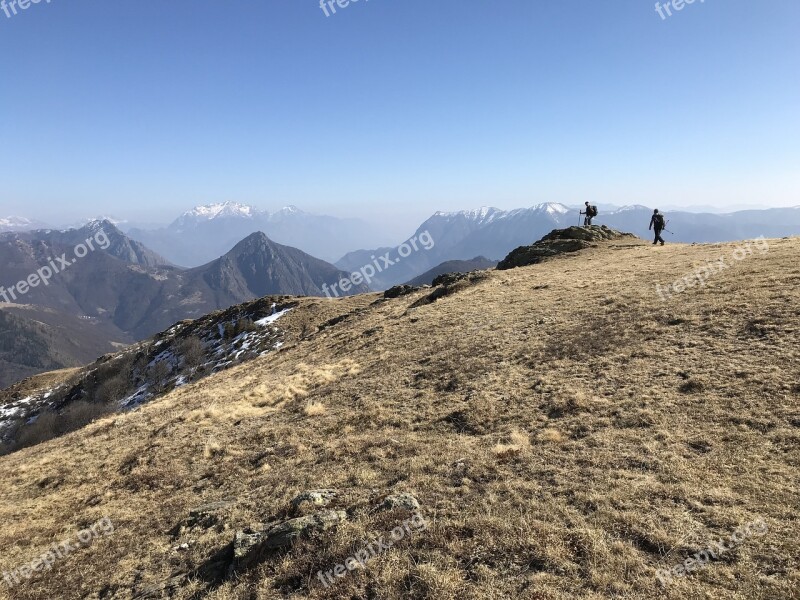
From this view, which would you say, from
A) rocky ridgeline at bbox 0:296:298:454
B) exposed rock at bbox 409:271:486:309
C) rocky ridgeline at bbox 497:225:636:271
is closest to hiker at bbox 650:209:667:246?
rocky ridgeline at bbox 497:225:636:271

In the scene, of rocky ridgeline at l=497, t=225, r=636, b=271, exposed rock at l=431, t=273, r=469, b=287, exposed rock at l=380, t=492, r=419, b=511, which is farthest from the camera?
rocky ridgeline at l=497, t=225, r=636, b=271

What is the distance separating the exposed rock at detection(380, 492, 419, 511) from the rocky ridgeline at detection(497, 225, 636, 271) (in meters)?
39.0

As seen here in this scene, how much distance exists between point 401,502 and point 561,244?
44.1m

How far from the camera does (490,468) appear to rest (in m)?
11.2

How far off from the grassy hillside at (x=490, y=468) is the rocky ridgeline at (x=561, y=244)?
21.4 metres

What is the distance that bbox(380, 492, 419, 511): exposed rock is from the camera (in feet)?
32.0

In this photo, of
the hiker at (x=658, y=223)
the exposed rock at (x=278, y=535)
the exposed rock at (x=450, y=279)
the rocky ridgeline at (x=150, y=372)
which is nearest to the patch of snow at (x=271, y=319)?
the rocky ridgeline at (x=150, y=372)

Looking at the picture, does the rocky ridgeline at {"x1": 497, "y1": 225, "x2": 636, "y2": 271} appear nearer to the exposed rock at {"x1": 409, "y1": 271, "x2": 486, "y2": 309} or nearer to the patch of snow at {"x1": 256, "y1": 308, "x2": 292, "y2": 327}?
the exposed rock at {"x1": 409, "y1": 271, "x2": 486, "y2": 309}

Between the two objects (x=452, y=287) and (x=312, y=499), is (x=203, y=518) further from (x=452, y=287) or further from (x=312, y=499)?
(x=452, y=287)

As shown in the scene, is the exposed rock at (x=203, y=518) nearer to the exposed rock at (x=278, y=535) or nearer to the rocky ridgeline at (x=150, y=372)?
the exposed rock at (x=278, y=535)

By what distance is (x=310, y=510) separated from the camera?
10.5 m

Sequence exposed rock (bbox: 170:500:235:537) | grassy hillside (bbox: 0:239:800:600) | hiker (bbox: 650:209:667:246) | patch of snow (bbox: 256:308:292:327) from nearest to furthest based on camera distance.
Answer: grassy hillside (bbox: 0:239:800:600), exposed rock (bbox: 170:500:235:537), hiker (bbox: 650:209:667:246), patch of snow (bbox: 256:308:292:327)

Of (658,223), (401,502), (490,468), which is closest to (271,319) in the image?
(658,223)

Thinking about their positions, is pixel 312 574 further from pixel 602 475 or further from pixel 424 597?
pixel 602 475
